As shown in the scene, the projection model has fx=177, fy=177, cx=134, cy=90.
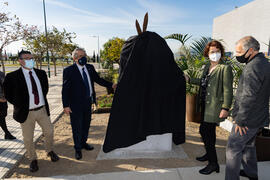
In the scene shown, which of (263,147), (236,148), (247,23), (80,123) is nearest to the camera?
(236,148)

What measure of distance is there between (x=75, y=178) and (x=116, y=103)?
1351 mm

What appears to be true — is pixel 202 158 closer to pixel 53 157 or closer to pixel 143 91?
pixel 143 91

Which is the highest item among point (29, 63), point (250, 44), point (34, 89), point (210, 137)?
point (250, 44)

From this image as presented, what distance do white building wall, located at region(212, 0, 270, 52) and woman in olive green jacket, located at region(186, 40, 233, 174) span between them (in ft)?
50.6

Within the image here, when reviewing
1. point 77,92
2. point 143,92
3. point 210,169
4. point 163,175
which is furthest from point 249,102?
point 77,92

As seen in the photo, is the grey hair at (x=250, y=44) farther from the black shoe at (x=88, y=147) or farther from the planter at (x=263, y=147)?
the black shoe at (x=88, y=147)

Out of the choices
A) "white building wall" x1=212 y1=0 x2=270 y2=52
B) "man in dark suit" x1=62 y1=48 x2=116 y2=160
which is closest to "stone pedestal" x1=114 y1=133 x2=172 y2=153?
"man in dark suit" x1=62 y1=48 x2=116 y2=160

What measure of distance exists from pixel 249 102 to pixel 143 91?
1576 mm

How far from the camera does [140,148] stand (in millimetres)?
3611

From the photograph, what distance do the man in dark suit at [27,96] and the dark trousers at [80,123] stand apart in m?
0.48

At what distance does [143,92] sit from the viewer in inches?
122

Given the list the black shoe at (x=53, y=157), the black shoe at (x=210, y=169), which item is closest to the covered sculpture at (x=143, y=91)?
the black shoe at (x=210, y=169)

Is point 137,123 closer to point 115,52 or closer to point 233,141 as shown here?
point 233,141

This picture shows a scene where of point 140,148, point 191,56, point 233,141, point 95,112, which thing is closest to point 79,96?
point 140,148
